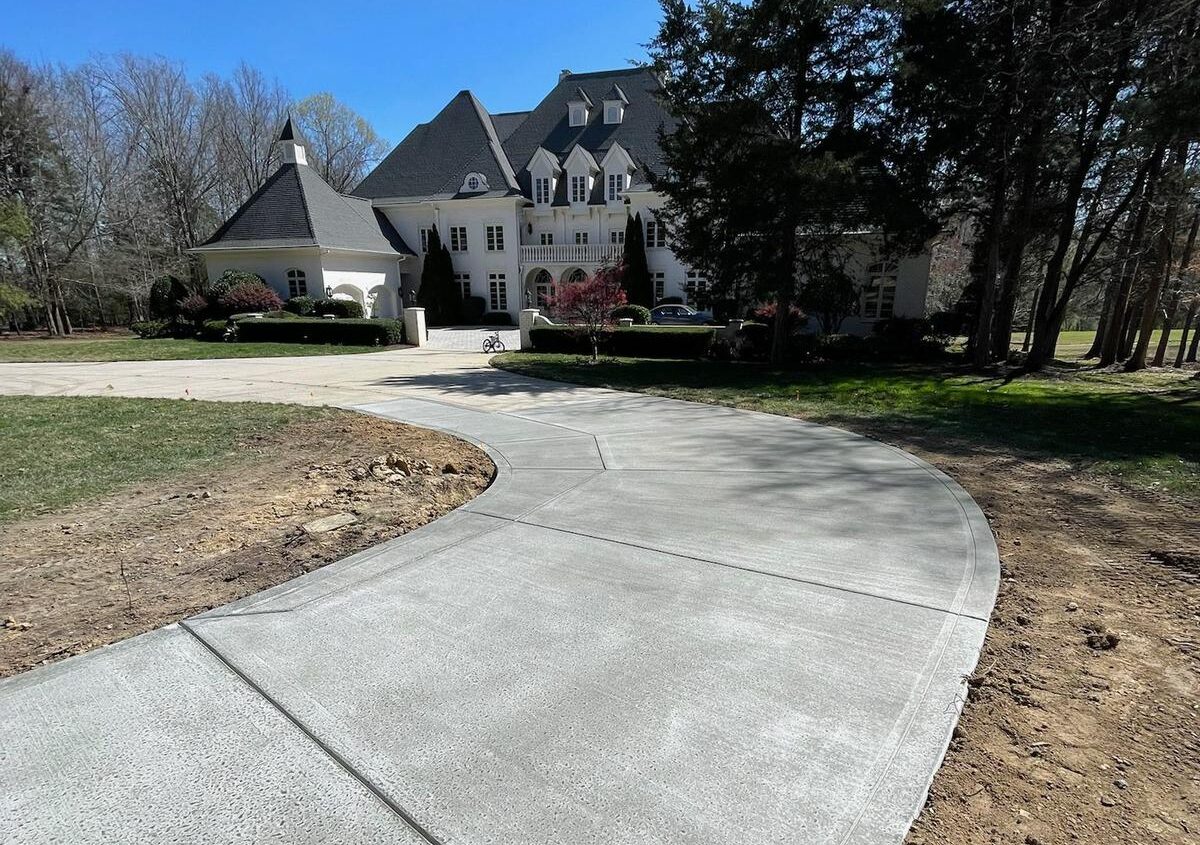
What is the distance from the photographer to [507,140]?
34.8 metres

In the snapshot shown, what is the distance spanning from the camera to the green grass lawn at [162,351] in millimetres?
17111

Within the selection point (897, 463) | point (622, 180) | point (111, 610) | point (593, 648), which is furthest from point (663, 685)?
point (622, 180)

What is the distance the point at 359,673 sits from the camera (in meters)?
2.45

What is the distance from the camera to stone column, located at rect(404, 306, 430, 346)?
21125mm

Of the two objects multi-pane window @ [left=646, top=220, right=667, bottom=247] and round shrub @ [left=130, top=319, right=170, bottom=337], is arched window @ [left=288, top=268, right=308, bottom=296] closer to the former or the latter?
round shrub @ [left=130, top=319, right=170, bottom=337]

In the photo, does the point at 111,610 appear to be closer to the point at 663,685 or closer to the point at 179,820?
the point at 179,820

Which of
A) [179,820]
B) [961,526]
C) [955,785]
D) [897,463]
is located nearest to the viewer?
[179,820]

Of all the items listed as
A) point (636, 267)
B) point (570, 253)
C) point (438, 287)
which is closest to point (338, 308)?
point (438, 287)

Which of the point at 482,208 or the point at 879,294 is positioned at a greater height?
the point at 482,208

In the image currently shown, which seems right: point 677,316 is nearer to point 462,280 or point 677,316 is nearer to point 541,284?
point 541,284

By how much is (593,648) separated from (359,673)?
103cm

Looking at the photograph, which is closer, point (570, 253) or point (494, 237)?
point (570, 253)

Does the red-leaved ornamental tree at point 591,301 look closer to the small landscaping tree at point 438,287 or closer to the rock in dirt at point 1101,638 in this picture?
the rock in dirt at point 1101,638

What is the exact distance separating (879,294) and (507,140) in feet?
81.4
